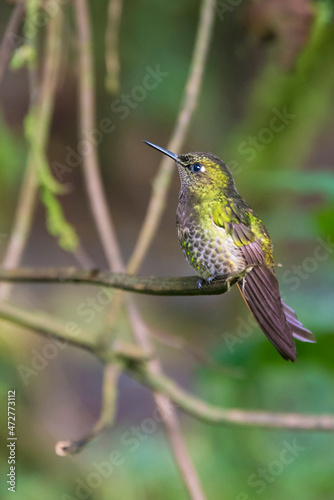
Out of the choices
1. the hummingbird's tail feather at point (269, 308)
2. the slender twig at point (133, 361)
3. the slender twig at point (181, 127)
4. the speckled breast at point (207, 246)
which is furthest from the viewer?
the slender twig at point (133, 361)

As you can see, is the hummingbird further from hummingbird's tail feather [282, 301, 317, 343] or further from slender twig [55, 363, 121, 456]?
slender twig [55, 363, 121, 456]

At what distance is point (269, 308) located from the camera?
36.5 inches

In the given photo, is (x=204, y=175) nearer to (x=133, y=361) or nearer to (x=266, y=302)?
(x=266, y=302)

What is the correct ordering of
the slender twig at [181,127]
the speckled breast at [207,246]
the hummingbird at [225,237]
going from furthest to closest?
1. the slender twig at [181,127]
2. the speckled breast at [207,246]
3. the hummingbird at [225,237]

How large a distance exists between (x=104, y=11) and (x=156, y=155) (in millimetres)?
1688

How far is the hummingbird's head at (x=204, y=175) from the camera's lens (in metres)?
1.17

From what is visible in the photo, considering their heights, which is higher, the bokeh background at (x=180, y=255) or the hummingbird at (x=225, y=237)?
the bokeh background at (x=180, y=255)

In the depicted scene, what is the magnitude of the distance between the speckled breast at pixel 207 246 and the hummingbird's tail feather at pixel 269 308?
123 millimetres

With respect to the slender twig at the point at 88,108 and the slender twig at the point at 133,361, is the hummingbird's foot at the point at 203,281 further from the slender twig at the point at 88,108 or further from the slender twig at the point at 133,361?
the slender twig at the point at 88,108

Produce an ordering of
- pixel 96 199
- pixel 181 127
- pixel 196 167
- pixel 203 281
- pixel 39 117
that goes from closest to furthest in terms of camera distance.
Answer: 1. pixel 203 281
2. pixel 196 167
3. pixel 181 127
4. pixel 96 199
5. pixel 39 117

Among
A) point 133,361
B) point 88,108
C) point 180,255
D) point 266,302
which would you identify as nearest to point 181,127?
point 88,108

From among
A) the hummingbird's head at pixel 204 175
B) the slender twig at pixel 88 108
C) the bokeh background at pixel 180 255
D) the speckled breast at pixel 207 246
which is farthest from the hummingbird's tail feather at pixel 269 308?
the slender twig at pixel 88 108

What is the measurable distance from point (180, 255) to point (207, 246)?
4.47 meters

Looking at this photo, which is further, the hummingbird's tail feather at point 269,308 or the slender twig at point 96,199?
the slender twig at point 96,199
